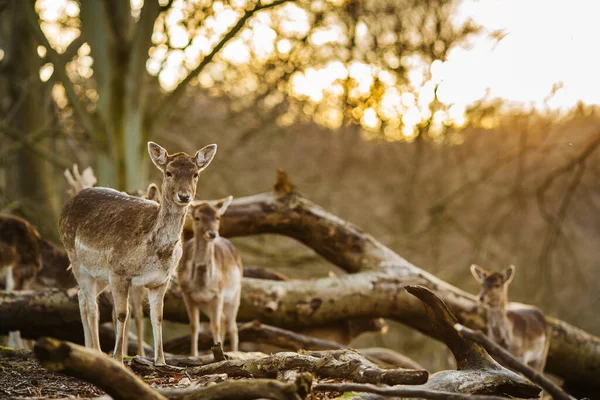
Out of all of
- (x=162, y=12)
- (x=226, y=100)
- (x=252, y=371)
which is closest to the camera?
(x=252, y=371)

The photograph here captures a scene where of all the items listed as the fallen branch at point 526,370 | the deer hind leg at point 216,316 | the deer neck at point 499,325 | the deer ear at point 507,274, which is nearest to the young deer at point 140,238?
the deer hind leg at point 216,316

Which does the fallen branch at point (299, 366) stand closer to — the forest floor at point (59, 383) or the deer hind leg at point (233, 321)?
A: the forest floor at point (59, 383)

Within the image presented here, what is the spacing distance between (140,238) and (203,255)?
2.91m

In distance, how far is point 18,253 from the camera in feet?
37.7

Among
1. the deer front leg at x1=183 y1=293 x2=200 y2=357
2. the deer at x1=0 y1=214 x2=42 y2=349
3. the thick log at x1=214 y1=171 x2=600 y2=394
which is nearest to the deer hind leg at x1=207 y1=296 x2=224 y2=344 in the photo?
the deer front leg at x1=183 y1=293 x2=200 y2=357

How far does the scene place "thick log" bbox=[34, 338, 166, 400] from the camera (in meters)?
4.38

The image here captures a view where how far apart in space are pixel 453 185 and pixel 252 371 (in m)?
16.8

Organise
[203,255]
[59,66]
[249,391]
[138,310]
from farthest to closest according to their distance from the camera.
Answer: [59,66]
[203,255]
[138,310]
[249,391]

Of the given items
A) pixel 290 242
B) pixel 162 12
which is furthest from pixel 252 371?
pixel 290 242

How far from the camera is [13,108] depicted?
1612 centimetres

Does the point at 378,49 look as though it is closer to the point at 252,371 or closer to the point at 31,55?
the point at 31,55

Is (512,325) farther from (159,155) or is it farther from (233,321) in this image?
→ (159,155)

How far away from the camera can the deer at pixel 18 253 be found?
443 inches

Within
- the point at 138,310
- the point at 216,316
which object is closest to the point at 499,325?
the point at 216,316
